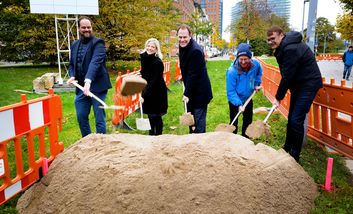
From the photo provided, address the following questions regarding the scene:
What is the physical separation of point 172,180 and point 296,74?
248 cm

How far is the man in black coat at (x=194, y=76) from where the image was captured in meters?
4.36

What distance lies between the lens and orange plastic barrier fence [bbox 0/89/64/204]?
3006 millimetres

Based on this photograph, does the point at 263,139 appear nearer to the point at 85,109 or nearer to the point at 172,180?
the point at 85,109

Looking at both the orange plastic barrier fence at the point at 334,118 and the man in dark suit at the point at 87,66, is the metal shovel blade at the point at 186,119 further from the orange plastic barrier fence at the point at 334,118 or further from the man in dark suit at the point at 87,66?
the orange plastic barrier fence at the point at 334,118

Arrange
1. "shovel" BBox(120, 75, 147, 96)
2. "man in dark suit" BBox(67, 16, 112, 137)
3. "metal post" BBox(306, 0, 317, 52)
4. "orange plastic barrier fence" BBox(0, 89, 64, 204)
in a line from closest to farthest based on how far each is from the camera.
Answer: "orange plastic barrier fence" BBox(0, 89, 64, 204)
"shovel" BBox(120, 75, 147, 96)
"man in dark suit" BBox(67, 16, 112, 137)
"metal post" BBox(306, 0, 317, 52)

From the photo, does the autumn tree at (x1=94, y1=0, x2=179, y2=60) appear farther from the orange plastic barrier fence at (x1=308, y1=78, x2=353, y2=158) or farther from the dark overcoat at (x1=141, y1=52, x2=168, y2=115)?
the orange plastic barrier fence at (x1=308, y1=78, x2=353, y2=158)

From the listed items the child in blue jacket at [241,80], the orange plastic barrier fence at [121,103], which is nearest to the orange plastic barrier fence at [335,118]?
the child in blue jacket at [241,80]

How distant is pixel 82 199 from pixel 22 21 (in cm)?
2306

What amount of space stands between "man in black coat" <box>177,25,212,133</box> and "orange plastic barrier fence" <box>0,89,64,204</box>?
5.72 feet

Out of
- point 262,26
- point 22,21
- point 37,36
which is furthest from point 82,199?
point 262,26

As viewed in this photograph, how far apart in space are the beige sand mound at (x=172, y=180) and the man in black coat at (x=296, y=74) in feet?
4.00

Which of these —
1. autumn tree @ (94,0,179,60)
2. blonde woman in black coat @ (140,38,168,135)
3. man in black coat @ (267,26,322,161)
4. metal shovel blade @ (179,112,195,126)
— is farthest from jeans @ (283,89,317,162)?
autumn tree @ (94,0,179,60)

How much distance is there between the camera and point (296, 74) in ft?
13.9

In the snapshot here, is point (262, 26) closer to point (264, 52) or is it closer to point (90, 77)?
point (264, 52)
